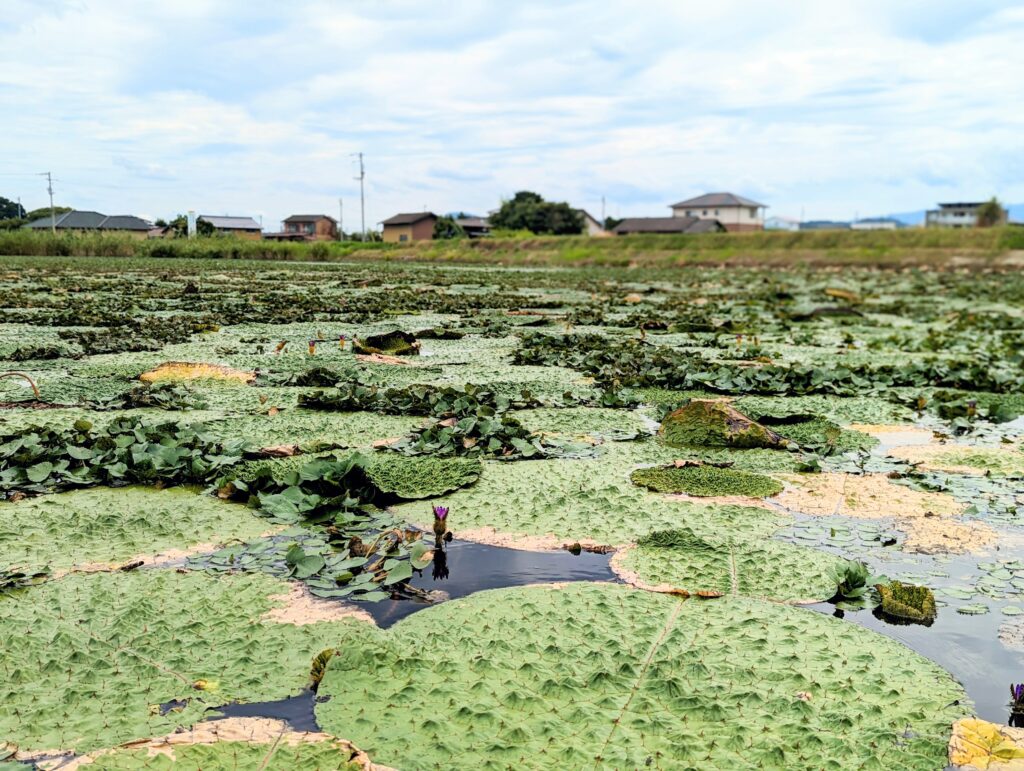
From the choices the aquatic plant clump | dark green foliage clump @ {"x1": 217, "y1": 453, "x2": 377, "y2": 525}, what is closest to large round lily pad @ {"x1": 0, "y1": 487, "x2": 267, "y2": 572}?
dark green foliage clump @ {"x1": 217, "y1": 453, "x2": 377, "y2": 525}

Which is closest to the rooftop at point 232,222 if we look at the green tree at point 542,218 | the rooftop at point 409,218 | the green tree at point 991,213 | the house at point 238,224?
the house at point 238,224

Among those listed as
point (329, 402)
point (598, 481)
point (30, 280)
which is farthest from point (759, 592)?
point (30, 280)

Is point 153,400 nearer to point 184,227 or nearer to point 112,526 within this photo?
point 112,526

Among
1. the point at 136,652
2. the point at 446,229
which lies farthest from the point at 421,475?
the point at 446,229

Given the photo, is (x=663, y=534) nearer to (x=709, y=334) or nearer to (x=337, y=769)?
(x=337, y=769)

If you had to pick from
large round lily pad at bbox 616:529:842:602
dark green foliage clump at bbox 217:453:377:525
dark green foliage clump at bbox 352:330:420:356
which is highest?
dark green foliage clump at bbox 352:330:420:356

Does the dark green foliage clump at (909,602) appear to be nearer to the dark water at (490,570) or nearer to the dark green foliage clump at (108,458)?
the dark water at (490,570)

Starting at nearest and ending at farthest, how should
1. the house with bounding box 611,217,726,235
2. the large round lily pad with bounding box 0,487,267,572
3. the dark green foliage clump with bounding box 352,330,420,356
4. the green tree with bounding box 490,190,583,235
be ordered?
the large round lily pad with bounding box 0,487,267,572 < the dark green foliage clump with bounding box 352,330,420,356 < the green tree with bounding box 490,190,583,235 < the house with bounding box 611,217,726,235

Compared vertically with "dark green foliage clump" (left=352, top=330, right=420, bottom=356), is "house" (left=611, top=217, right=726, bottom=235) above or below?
above

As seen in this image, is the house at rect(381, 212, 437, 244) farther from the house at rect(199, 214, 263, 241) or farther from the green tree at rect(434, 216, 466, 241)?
the house at rect(199, 214, 263, 241)
